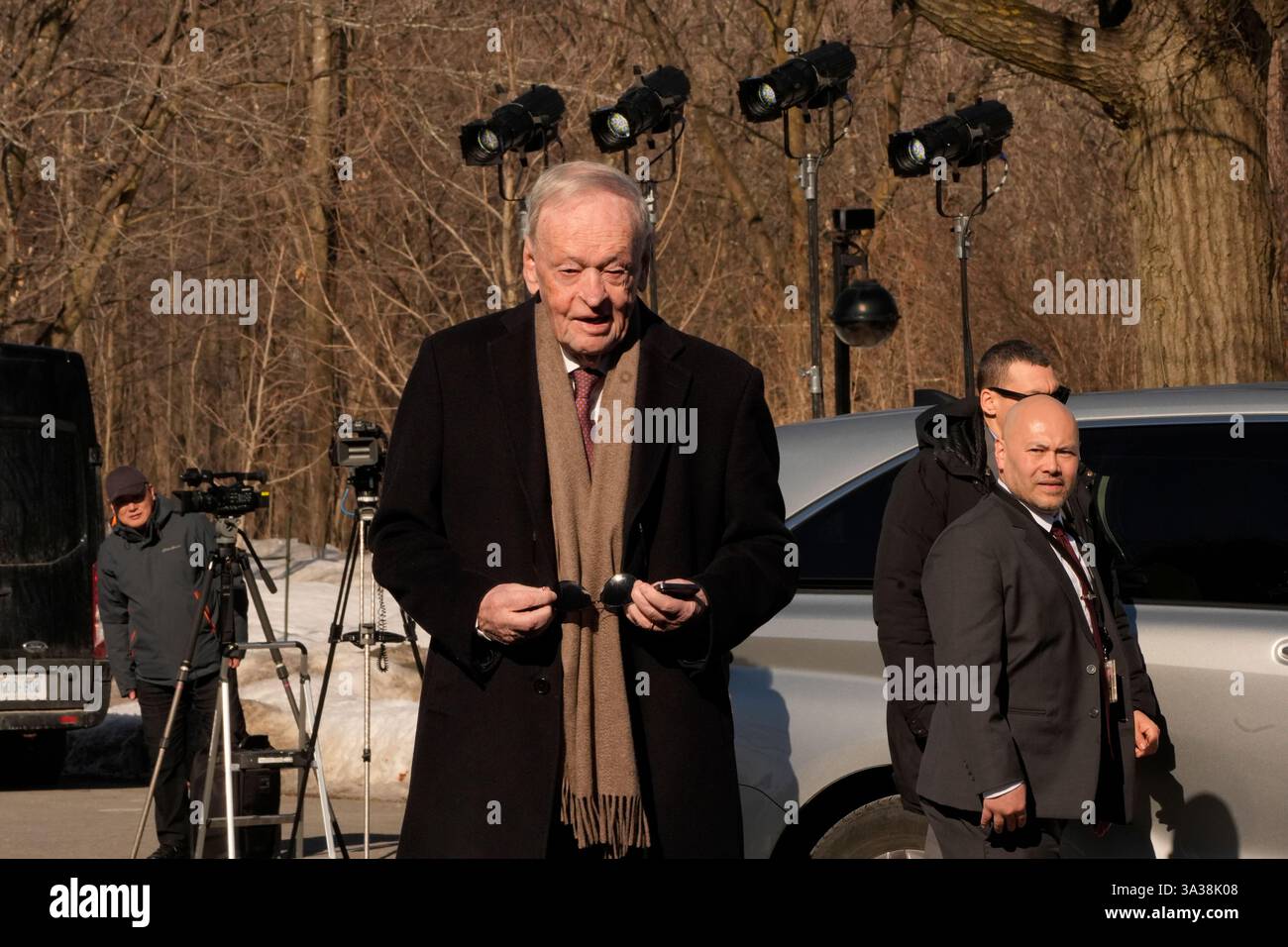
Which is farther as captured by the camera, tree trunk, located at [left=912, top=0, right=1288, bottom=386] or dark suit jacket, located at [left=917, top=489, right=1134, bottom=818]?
tree trunk, located at [left=912, top=0, right=1288, bottom=386]

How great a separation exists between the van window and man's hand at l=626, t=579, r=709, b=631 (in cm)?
1031

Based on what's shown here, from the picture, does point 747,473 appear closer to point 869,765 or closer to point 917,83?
point 869,765

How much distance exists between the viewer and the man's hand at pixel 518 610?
354 centimetres

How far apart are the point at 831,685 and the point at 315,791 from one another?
775cm

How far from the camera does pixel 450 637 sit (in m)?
3.66

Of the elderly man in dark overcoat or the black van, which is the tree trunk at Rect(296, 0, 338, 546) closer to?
the black van

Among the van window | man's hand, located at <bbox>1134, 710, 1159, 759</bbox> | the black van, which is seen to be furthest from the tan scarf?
the van window

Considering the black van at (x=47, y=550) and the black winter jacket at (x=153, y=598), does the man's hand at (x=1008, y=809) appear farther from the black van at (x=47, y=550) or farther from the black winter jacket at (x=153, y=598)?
the black van at (x=47, y=550)

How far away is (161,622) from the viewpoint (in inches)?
405

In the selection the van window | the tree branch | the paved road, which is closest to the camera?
the paved road

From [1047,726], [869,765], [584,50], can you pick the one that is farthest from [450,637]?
[584,50]

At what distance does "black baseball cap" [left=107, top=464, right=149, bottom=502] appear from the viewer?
1047cm
